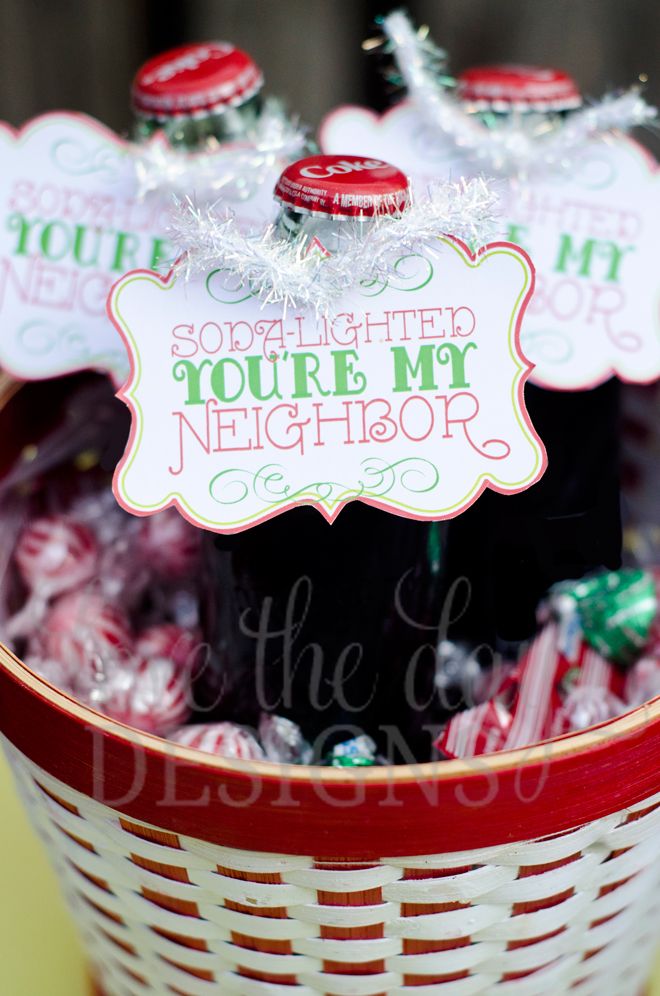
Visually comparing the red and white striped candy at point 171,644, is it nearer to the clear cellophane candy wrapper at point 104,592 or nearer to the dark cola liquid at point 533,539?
the clear cellophane candy wrapper at point 104,592

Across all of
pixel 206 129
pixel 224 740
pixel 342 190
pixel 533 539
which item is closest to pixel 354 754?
pixel 224 740

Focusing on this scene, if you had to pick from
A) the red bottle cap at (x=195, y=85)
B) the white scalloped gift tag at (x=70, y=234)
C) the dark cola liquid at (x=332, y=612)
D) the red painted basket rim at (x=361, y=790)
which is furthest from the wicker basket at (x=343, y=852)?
the red bottle cap at (x=195, y=85)

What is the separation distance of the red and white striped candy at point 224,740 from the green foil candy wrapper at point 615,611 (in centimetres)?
21

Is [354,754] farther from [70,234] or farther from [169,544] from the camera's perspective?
[70,234]

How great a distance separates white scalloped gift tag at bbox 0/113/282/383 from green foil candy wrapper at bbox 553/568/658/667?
29 centimetres

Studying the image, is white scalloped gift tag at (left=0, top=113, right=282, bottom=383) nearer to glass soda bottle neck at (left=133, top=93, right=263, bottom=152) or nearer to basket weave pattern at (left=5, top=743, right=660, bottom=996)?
glass soda bottle neck at (left=133, top=93, right=263, bottom=152)

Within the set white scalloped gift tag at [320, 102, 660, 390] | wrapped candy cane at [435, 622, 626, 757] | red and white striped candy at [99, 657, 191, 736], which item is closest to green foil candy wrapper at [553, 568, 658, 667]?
wrapped candy cane at [435, 622, 626, 757]

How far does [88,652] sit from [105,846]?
15 centimetres

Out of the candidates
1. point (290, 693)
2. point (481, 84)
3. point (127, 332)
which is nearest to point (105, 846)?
point (290, 693)

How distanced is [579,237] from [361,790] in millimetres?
363

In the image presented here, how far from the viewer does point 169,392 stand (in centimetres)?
47

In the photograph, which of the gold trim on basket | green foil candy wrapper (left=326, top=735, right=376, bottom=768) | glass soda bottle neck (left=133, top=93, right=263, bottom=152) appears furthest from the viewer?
glass soda bottle neck (left=133, top=93, right=263, bottom=152)

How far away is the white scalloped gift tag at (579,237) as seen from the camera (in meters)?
0.57

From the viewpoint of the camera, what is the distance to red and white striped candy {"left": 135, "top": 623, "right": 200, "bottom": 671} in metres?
0.59
